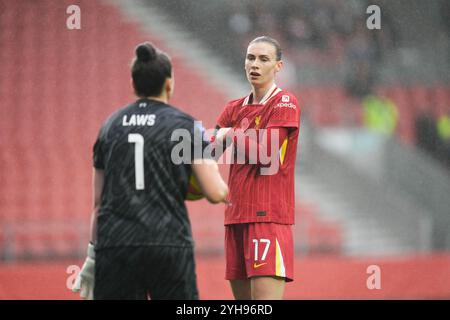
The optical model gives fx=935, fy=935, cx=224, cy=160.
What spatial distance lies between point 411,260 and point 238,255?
572 cm

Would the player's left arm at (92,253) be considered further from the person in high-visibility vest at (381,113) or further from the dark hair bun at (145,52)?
the person in high-visibility vest at (381,113)

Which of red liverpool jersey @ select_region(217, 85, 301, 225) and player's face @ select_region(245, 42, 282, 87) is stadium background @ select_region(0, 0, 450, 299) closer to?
red liverpool jersey @ select_region(217, 85, 301, 225)

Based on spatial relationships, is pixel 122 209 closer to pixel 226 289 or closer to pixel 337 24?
pixel 226 289

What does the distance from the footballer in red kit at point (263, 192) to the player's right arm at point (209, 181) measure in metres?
1.08

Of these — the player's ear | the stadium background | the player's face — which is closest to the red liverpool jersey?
the player's face

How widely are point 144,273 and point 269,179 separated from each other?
150 centimetres

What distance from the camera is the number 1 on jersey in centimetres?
412

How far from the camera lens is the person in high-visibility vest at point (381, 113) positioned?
13.7m

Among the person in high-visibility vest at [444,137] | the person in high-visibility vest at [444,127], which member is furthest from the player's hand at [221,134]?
the person in high-visibility vest at [444,127]

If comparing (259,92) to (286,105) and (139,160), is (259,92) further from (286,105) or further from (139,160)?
(139,160)

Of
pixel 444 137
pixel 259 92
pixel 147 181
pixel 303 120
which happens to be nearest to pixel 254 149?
pixel 259 92

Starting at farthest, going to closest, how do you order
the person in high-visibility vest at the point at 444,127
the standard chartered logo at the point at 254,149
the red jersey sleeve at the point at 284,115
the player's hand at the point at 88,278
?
the person in high-visibility vest at the point at 444,127 < the red jersey sleeve at the point at 284,115 < the standard chartered logo at the point at 254,149 < the player's hand at the point at 88,278

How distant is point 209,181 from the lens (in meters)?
4.13
